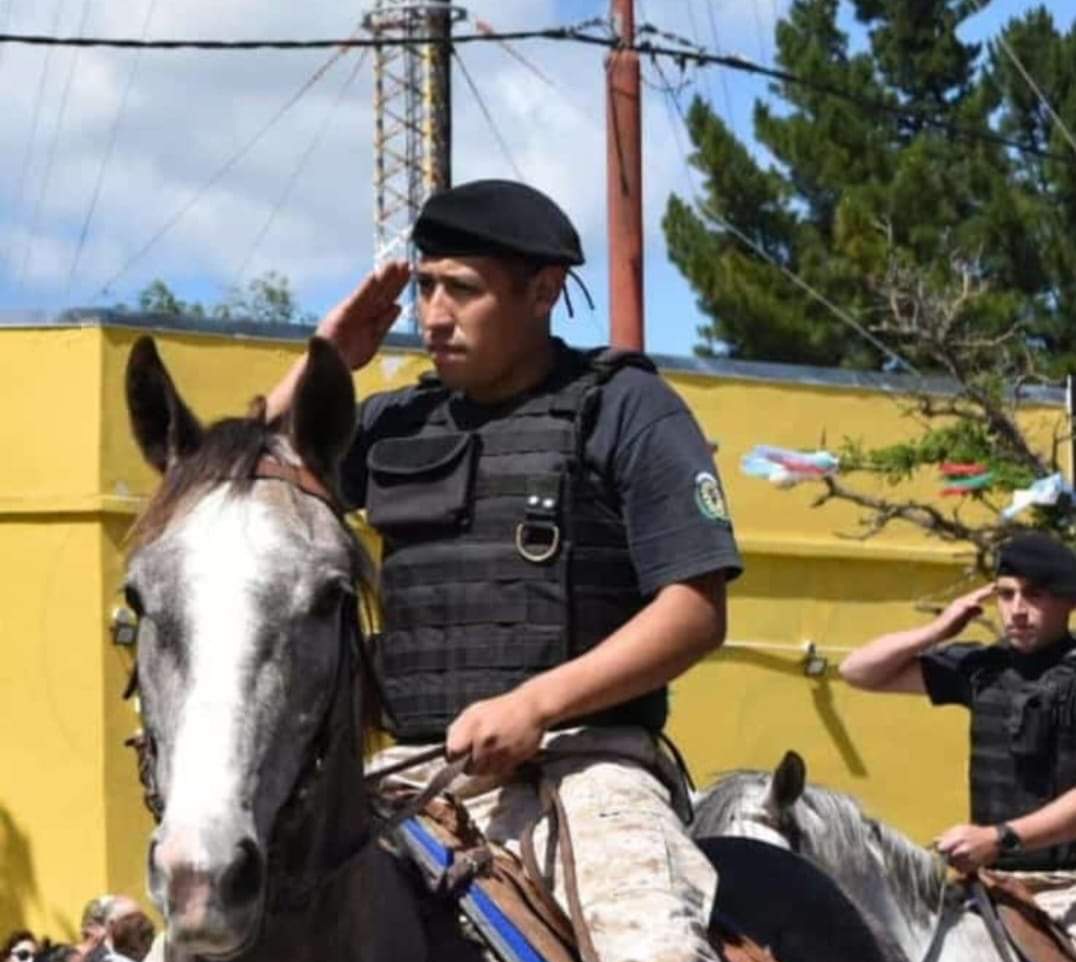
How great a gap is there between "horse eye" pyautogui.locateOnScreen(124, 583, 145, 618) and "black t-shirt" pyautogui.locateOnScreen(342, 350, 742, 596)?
3.68 ft

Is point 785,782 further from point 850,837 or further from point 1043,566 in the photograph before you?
point 1043,566

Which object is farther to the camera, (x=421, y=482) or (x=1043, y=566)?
(x=1043, y=566)

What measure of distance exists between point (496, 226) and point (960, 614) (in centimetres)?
405

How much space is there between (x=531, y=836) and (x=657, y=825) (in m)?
0.24

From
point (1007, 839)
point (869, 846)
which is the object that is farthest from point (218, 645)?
point (1007, 839)

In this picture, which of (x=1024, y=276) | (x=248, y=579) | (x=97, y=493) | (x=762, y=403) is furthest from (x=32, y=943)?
(x=1024, y=276)

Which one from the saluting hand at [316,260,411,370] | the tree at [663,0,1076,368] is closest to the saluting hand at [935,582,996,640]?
the saluting hand at [316,260,411,370]

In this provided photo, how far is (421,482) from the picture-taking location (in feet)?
17.5

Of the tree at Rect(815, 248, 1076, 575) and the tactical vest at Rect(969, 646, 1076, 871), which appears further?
the tree at Rect(815, 248, 1076, 575)

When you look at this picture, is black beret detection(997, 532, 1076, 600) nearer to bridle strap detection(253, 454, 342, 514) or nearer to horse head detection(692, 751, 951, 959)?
horse head detection(692, 751, 951, 959)

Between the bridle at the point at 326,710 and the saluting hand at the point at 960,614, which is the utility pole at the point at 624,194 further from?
the bridle at the point at 326,710

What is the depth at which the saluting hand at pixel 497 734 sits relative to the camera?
4.84m

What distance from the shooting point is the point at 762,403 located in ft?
60.2

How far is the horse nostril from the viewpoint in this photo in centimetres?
402
